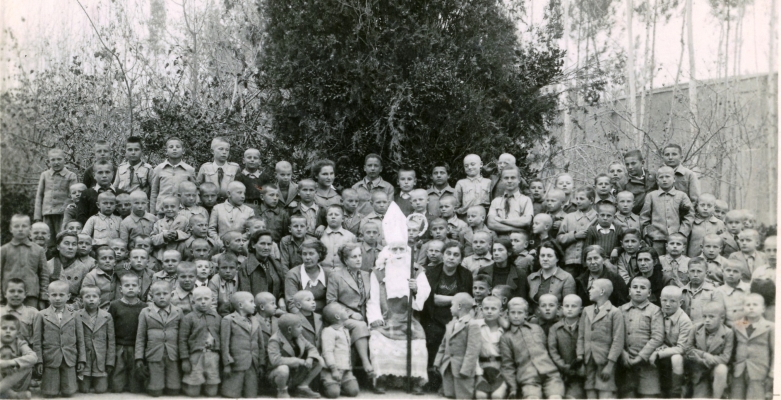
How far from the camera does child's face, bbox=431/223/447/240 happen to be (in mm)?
6961

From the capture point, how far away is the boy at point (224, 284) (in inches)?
255

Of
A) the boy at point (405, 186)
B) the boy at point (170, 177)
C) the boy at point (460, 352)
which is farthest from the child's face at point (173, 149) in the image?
the boy at point (460, 352)

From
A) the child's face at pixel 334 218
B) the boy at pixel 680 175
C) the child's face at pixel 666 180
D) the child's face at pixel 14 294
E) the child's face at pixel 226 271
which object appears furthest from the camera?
the boy at pixel 680 175

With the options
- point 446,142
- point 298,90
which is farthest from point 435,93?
point 298,90

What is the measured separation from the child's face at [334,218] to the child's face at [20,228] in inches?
102

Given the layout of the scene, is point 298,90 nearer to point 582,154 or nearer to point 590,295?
point 590,295

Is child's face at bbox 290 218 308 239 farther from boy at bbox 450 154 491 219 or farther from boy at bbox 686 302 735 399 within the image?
boy at bbox 686 302 735 399

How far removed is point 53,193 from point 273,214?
2.26 metres

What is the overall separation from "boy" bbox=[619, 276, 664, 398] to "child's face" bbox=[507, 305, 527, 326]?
0.78 m

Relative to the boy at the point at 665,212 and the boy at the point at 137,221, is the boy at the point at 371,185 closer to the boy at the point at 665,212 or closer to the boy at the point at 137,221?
the boy at the point at 137,221

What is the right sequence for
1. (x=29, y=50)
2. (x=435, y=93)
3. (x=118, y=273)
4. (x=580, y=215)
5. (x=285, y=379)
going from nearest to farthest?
(x=285, y=379)
(x=118, y=273)
(x=580, y=215)
(x=435, y=93)
(x=29, y=50)

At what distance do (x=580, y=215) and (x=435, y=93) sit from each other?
7.07 ft

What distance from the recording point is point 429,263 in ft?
22.3

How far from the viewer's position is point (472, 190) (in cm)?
779
